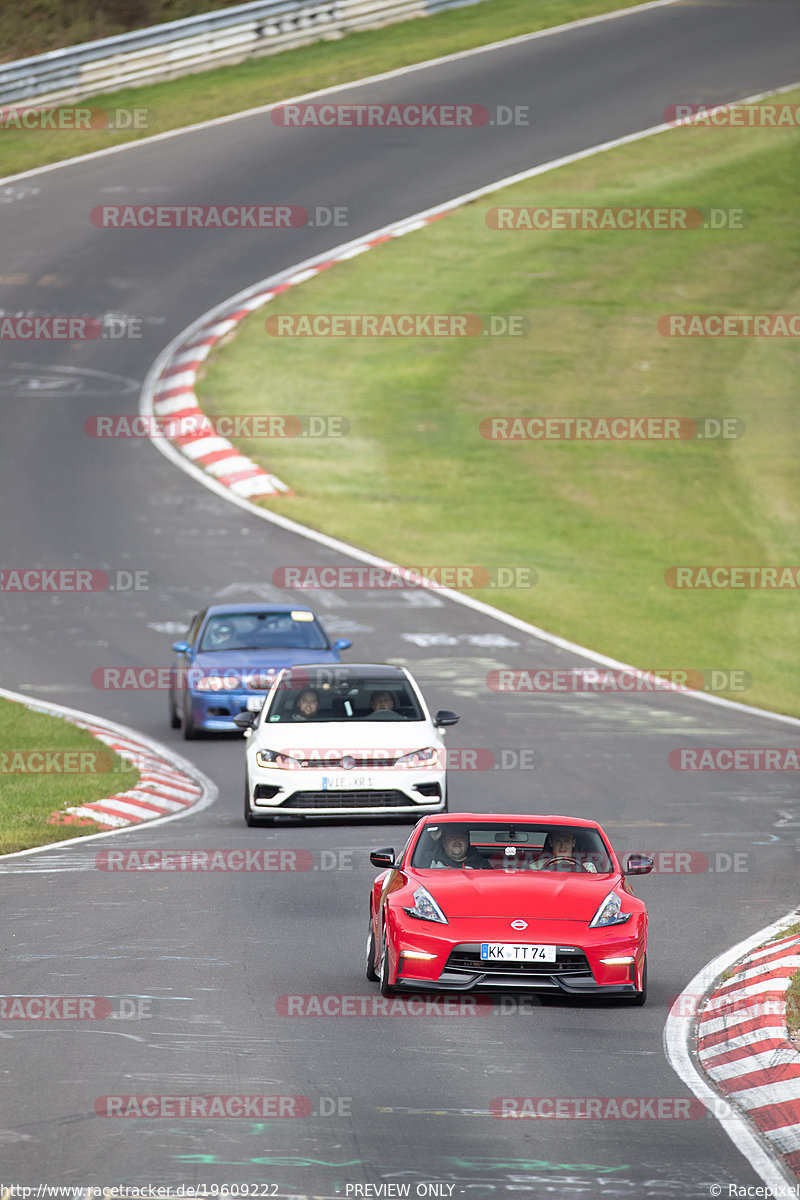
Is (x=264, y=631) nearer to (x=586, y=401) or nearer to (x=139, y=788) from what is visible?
(x=139, y=788)

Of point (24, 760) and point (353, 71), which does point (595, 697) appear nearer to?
point (24, 760)

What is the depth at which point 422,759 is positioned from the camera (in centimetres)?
1791

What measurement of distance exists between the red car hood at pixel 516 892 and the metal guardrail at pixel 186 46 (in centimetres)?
4026

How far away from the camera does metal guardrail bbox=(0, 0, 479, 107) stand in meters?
48.2

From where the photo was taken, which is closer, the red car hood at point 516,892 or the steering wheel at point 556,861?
the red car hood at point 516,892

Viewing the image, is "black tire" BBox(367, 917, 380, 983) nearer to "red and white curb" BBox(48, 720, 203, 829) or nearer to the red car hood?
the red car hood

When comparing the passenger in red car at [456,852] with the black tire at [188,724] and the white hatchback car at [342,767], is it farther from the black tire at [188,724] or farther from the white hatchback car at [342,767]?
the black tire at [188,724]

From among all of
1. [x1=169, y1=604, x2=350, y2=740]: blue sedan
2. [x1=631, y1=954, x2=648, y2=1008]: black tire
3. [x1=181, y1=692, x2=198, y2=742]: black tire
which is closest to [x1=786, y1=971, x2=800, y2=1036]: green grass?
[x1=631, y1=954, x2=648, y2=1008]: black tire

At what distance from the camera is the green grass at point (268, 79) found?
48.9 metres

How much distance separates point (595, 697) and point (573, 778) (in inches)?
219

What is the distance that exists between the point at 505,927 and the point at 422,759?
279 inches

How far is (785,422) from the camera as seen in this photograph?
126 ft

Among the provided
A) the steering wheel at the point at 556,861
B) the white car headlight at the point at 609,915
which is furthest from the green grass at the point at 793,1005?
the steering wheel at the point at 556,861

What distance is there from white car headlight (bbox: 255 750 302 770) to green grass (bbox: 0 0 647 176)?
3381 cm
